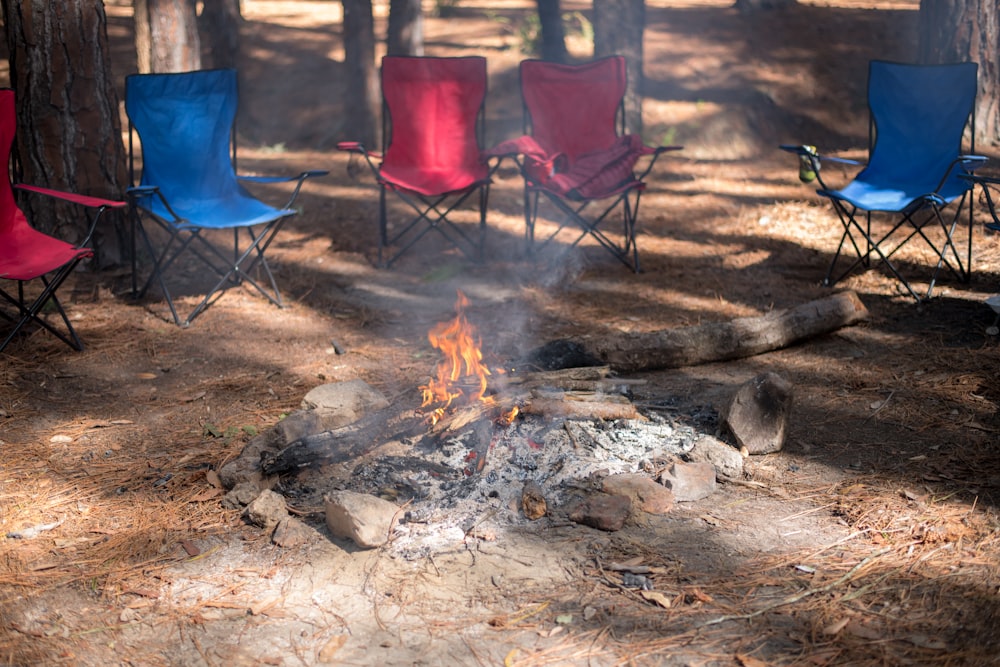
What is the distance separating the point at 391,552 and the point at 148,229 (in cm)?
411

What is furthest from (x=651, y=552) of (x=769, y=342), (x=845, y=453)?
(x=769, y=342)

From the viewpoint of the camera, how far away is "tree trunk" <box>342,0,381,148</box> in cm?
777

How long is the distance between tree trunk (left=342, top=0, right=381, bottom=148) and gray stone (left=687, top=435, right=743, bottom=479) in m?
5.83

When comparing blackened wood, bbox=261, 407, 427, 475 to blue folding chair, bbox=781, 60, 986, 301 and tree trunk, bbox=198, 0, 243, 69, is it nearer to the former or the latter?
blue folding chair, bbox=781, 60, 986, 301

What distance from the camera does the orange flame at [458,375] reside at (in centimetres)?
308

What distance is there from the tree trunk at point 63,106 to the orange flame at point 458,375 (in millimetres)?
2417

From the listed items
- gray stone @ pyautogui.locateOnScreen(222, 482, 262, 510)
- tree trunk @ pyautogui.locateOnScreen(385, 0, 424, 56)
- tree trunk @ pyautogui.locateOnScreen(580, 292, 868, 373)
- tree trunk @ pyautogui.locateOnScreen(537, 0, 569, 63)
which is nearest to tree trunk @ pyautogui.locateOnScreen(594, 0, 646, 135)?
tree trunk @ pyautogui.locateOnScreen(537, 0, 569, 63)

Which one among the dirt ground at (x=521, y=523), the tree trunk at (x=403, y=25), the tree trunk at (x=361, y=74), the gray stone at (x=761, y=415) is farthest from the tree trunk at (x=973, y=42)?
the gray stone at (x=761, y=415)

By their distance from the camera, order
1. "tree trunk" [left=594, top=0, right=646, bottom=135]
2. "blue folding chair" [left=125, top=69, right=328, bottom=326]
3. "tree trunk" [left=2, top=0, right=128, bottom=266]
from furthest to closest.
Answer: "tree trunk" [left=594, top=0, right=646, bottom=135] < "blue folding chair" [left=125, top=69, right=328, bottom=326] < "tree trunk" [left=2, top=0, right=128, bottom=266]

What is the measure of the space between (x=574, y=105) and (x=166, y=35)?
285 centimetres

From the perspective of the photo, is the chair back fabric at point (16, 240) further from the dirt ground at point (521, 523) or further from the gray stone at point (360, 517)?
the gray stone at point (360, 517)

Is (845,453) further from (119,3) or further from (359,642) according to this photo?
(119,3)

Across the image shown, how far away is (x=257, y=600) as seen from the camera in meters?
2.23

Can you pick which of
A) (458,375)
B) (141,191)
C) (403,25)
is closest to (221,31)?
(403,25)
